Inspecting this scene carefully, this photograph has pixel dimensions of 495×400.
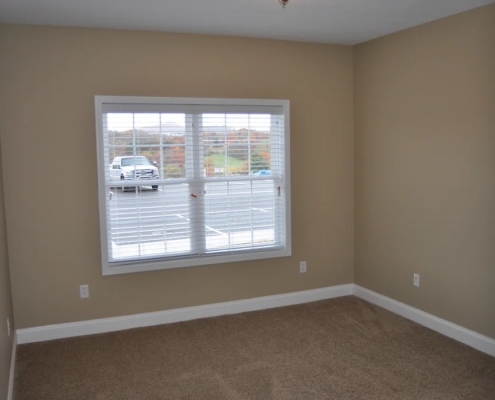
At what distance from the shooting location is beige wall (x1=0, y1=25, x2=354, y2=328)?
3.68 metres

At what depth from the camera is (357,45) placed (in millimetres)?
4621

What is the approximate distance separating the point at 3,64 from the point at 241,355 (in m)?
2.80

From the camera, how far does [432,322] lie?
3924 mm

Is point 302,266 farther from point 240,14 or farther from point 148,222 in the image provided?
point 240,14

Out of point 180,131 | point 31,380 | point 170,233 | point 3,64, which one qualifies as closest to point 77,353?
point 31,380

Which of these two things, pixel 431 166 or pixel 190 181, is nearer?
pixel 431 166

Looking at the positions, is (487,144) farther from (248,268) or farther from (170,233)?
(170,233)

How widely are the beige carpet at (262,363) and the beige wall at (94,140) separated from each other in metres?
0.36

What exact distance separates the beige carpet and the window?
26.1 inches

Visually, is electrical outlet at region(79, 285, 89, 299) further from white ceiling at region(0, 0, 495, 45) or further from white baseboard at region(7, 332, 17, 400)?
white ceiling at region(0, 0, 495, 45)

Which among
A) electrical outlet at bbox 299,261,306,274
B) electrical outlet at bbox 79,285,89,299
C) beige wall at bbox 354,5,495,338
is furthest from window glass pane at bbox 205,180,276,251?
electrical outlet at bbox 79,285,89,299

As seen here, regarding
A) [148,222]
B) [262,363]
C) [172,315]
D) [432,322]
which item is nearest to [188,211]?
[148,222]

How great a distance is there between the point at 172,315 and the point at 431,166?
2523 mm

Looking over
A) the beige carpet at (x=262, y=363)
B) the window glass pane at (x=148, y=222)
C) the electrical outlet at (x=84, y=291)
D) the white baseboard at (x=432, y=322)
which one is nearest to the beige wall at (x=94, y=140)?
the electrical outlet at (x=84, y=291)
